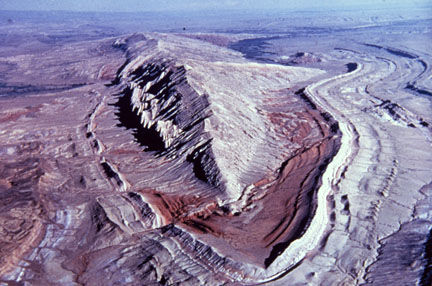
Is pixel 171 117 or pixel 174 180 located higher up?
pixel 171 117

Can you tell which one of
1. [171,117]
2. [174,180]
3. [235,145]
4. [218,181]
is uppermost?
[171,117]

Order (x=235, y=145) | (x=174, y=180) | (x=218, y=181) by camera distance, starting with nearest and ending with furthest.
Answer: (x=218, y=181) < (x=174, y=180) < (x=235, y=145)

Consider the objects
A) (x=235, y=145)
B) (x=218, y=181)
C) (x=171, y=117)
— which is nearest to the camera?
(x=218, y=181)

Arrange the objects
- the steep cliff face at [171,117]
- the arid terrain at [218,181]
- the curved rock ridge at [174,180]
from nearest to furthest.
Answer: the arid terrain at [218,181] → the curved rock ridge at [174,180] → the steep cliff face at [171,117]

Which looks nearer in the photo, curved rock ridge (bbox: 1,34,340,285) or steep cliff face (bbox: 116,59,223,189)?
curved rock ridge (bbox: 1,34,340,285)

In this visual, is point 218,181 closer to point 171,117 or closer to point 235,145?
point 235,145

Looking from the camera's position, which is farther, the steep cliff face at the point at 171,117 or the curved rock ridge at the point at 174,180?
the steep cliff face at the point at 171,117

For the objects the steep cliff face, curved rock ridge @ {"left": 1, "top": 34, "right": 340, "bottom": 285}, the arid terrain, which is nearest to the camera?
the arid terrain

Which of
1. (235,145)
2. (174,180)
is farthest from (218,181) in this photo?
(235,145)
